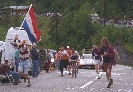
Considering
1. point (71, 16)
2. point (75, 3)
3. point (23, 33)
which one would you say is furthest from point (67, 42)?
point (23, 33)

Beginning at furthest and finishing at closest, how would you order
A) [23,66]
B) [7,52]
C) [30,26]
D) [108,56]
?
[30,26], [7,52], [23,66], [108,56]

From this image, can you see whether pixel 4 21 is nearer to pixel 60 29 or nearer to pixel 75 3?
pixel 60 29

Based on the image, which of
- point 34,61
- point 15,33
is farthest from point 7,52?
point 15,33

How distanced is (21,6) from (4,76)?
466 ft

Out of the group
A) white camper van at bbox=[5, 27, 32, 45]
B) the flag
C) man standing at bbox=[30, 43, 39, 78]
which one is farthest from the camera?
the flag

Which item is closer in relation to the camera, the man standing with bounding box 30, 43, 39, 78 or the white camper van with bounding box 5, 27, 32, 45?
the man standing with bounding box 30, 43, 39, 78

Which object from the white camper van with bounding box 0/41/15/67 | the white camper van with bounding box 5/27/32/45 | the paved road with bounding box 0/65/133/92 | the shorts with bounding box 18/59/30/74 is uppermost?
the white camper van with bounding box 5/27/32/45

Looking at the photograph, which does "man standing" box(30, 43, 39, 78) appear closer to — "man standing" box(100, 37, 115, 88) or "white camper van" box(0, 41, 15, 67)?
"white camper van" box(0, 41, 15, 67)

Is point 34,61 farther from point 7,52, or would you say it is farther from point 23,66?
point 23,66

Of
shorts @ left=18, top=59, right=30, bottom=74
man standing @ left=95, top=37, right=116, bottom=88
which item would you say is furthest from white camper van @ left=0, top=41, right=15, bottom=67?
man standing @ left=95, top=37, right=116, bottom=88

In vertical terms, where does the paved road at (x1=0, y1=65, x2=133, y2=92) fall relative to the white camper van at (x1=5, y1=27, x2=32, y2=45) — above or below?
below

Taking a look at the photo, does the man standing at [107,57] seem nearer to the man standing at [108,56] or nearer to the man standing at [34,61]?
the man standing at [108,56]

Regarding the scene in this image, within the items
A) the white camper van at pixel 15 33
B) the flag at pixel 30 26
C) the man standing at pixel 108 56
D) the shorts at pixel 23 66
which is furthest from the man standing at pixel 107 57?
the flag at pixel 30 26

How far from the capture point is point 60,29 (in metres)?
111
